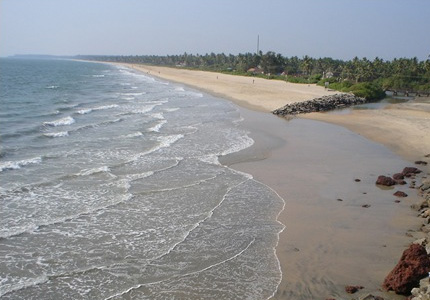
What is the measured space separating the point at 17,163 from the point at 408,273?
18.3 metres

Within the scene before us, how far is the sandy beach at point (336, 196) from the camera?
10359mm

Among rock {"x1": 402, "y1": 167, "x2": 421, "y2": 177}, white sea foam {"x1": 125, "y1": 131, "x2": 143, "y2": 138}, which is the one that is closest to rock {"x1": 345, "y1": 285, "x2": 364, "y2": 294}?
rock {"x1": 402, "y1": 167, "x2": 421, "y2": 177}

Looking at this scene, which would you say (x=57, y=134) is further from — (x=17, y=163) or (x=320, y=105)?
(x=320, y=105)

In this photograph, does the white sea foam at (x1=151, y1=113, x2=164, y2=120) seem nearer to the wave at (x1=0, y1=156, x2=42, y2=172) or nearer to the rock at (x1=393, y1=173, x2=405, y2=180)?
the wave at (x1=0, y1=156, x2=42, y2=172)

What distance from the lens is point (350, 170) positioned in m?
19.9

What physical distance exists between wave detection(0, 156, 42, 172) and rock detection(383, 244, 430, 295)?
1730 centimetres

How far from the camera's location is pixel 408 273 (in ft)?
30.0

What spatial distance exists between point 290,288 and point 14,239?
331 inches

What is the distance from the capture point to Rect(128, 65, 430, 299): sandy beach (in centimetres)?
1036

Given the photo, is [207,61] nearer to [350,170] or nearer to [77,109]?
[77,109]

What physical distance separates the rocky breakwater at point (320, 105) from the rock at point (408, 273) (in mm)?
31097

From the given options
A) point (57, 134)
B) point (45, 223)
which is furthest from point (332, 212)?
point (57, 134)

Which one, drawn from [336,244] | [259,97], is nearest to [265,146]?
[336,244]

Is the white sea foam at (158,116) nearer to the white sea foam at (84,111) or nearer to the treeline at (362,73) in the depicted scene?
the white sea foam at (84,111)
